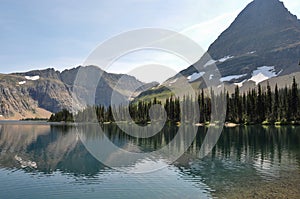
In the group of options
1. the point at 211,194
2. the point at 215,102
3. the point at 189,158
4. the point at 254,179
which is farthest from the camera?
the point at 215,102

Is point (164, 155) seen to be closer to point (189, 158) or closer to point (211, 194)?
point (189, 158)

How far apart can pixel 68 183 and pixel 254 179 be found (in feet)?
73.7

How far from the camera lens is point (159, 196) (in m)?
31.0

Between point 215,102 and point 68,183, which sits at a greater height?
point 215,102

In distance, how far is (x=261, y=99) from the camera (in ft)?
511

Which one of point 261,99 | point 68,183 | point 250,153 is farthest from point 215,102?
point 68,183

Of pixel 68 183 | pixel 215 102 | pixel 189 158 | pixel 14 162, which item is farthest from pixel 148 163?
pixel 215 102

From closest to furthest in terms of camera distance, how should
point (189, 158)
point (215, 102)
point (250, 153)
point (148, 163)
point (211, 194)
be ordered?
1. point (211, 194)
2. point (148, 163)
3. point (189, 158)
4. point (250, 153)
5. point (215, 102)

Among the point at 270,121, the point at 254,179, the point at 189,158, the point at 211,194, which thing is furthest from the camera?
the point at 270,121

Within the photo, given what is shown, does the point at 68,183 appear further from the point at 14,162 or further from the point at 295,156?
the point at 295,156

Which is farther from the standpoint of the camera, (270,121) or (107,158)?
(270,121)

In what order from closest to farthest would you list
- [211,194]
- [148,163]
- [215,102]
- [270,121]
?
1. [211,194]
2. [148,163]
3. [270,121]
4. [215,102]

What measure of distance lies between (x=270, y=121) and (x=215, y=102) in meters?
48.0

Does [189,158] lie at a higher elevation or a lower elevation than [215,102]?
lower
